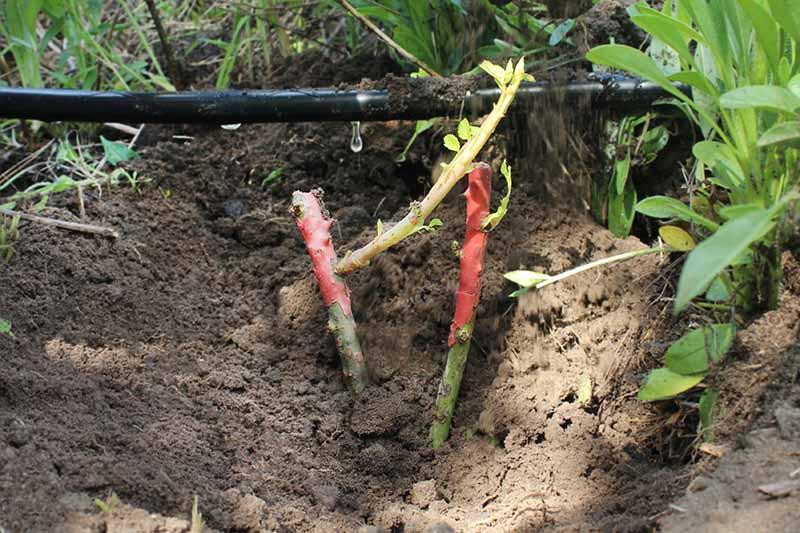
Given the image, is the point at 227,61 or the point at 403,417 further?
the point at 227,61

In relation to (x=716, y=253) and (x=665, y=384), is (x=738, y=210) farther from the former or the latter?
(x=665, y=384)

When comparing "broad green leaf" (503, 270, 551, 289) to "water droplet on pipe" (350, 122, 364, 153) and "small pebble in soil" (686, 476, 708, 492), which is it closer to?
"small pebble in soil" (686, 476, 708, 492)

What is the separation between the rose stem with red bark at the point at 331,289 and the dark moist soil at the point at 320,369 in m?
0.05

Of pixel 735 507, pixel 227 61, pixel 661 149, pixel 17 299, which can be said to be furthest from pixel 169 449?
pixel 227 61

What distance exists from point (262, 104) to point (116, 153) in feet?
1.78

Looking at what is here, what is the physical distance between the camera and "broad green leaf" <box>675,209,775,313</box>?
1075 mm

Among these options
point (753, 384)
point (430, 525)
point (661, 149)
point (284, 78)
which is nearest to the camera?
point (753, 384)

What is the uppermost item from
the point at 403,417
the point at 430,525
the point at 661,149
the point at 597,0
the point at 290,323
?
the point at 597,0

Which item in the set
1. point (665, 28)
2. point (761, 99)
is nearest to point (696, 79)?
point (665, 28)

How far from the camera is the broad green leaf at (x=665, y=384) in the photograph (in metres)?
1.50

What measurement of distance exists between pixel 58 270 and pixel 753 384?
153 centimetres

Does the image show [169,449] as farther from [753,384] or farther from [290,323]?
[753,384]

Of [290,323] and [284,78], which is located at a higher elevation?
[284,78]

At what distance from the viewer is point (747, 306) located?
1.57 m
